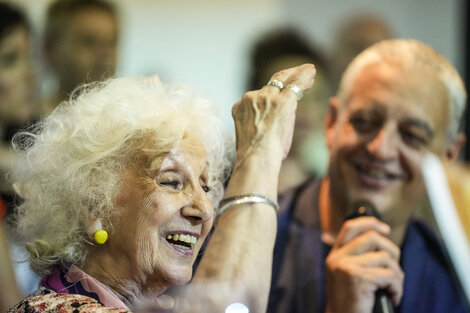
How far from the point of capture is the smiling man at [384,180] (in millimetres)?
1993

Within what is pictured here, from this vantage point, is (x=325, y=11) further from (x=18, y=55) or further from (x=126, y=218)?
(x=126, y=218)

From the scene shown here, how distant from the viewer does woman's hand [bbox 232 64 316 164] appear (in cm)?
152

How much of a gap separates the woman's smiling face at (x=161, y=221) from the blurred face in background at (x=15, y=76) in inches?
37.0

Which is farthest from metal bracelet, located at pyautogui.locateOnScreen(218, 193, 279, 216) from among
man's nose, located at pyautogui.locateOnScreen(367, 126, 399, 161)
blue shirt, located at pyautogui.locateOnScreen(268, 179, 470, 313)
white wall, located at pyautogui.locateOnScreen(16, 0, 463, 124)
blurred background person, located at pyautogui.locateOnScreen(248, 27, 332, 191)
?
white wall, located at pyautogui.locateOnScreen(16, 0, 463, 124)

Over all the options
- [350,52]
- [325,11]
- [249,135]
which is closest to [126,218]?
[249,135]

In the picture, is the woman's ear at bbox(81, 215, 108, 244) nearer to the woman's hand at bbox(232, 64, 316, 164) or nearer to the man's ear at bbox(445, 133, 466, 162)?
the woman's hand at bbox(232, 64, 316, 164)

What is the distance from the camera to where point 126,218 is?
1572 mm

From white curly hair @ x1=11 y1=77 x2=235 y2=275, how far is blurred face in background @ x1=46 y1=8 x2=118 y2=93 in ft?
2.24

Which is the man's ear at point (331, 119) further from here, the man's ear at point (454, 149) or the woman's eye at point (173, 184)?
the woman's eye at point (173, 184)

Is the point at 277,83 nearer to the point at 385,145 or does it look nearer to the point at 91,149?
the point at 91,149

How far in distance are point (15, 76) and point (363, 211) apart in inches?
52.0

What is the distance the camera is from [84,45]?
2.72m

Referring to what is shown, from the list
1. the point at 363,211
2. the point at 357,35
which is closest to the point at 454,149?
the point at 363,211

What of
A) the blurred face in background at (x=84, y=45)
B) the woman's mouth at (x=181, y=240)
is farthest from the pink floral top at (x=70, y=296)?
the blurred face in background at (x=84, y=45)
